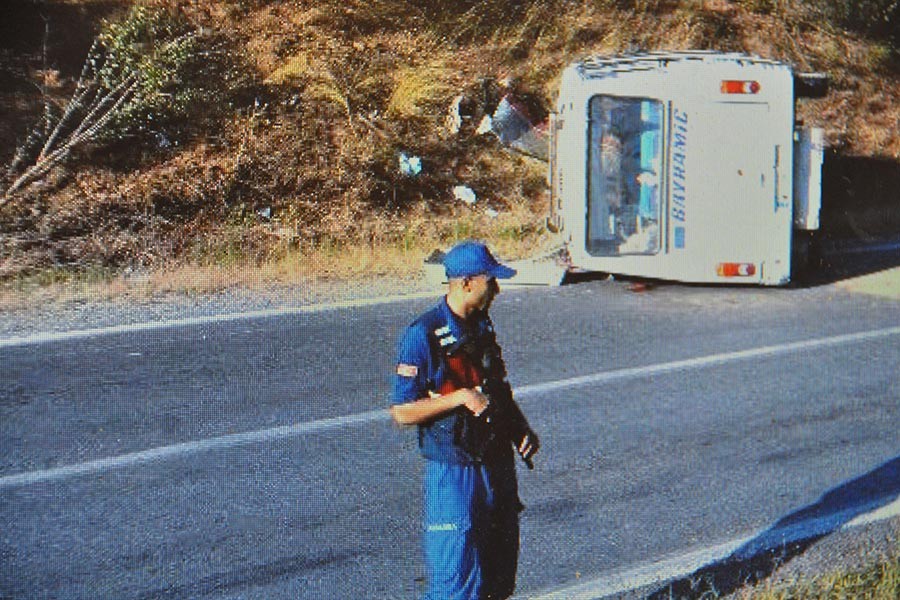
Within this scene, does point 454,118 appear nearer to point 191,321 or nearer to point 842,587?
point 191,321

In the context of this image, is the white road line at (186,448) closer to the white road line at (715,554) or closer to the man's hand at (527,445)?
the white road line at (715,554)

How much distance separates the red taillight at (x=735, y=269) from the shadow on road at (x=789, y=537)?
478 centimetres

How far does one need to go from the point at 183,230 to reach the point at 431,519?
9181mm

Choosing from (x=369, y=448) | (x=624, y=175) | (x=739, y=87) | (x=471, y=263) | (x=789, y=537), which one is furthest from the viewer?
(x=624, y=175)

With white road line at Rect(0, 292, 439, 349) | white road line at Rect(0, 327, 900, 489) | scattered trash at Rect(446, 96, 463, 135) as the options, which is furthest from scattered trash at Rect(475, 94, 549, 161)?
white road line at Rect(0, 327, 900, 489)

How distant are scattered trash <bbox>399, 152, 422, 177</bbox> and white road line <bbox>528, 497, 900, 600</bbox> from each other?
29.2 ft

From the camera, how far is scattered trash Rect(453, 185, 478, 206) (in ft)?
50.1

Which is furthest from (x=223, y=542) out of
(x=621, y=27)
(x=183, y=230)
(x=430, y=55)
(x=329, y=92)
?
(x=621, y=27)

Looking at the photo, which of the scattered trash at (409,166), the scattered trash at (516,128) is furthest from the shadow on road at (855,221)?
the scattered trash at (409,166)

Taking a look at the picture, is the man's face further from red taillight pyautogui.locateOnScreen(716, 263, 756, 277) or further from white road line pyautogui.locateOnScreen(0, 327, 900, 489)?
red taillight pyautogui.locateOnScreen(716, 263, 756, 277)

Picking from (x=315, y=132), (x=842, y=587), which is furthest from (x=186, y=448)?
(x=315, y=132)

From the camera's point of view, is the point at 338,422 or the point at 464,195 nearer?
the point at 338,422

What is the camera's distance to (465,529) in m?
4.62

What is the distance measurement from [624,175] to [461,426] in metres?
8.85
